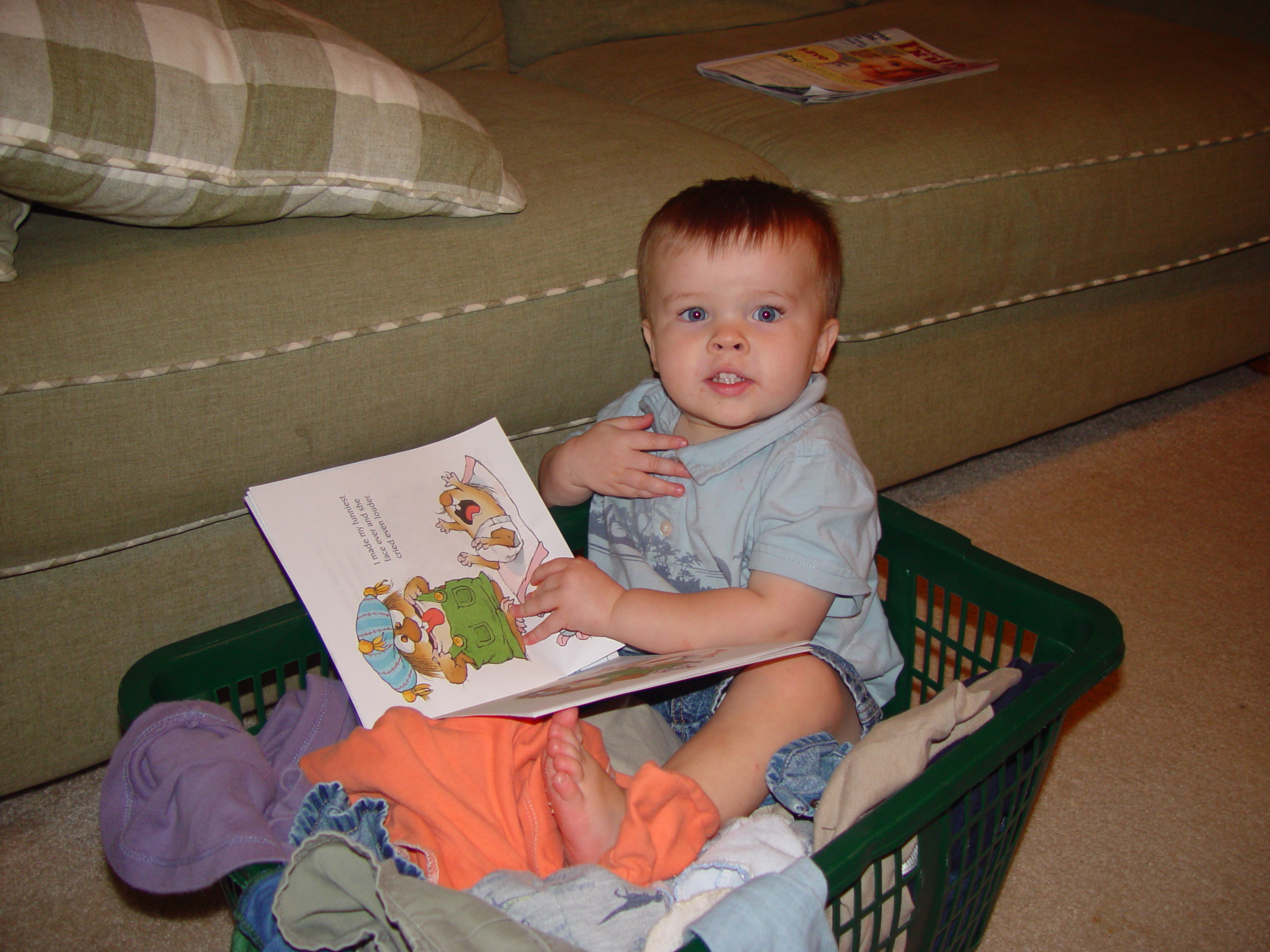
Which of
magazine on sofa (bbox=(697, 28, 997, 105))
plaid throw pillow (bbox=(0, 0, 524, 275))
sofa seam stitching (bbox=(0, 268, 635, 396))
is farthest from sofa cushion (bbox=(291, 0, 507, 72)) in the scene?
sofa seam stitching (bbox=(0, 268, 635, 396))

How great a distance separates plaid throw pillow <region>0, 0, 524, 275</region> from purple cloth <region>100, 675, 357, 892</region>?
1.17 ft

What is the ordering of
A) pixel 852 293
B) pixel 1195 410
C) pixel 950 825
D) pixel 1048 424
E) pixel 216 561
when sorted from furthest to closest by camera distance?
pixel 1195 410 < pixel 1048 424 < pixel 852 293 < pixel 216 561 < pixel 950 825

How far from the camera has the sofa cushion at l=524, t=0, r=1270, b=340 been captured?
3.33 ft

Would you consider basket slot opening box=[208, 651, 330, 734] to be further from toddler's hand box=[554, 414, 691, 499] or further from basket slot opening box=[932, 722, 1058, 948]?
basket slot opening box=[932, 722, 1058, 948]

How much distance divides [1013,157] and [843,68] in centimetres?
29

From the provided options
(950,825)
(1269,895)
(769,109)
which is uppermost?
(769,109)

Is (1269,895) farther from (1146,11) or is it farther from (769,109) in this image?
(1146,11)

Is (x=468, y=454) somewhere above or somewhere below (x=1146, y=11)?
below

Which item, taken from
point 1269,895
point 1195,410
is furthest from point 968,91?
point 1269,895

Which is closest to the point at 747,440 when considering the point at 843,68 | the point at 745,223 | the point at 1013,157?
the point at 745,223

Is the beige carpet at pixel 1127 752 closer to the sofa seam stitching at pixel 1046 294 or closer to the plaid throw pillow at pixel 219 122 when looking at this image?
the sofa seam stitching at pixel 1046 294

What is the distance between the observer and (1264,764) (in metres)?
0.88

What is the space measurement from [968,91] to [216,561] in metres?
0.95

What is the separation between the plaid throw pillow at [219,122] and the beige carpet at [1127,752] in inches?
20.0
